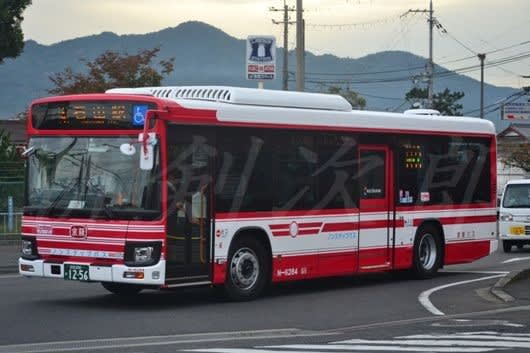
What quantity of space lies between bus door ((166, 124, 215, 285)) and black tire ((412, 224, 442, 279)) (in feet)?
19.3

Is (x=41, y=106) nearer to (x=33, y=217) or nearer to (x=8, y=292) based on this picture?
(x=33, y=217)

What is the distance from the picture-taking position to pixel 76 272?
1518 cm

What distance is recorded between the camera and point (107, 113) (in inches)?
607

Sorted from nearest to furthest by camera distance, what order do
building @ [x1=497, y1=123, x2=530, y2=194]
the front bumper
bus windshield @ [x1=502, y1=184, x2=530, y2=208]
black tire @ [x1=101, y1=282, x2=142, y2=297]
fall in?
1. the front bumper
2. black tire @ [x1=101, y1=282, x2=142, y2=297]
3. bus windshield @ [x1=502, y1=184, x2=530, y2=208]
4. building @ [x1=497, y1=123, x2=530, y2=194]

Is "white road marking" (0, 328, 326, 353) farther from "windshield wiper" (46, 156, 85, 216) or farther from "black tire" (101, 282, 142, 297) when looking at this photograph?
"black tire" (101, 282, 142, 297)

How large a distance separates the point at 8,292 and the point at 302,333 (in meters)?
6.22

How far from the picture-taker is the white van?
30219 mm

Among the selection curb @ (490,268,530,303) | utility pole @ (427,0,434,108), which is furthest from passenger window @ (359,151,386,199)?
utility pole @ (427,0,434,108)

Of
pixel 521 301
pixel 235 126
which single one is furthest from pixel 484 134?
pixel 235 126

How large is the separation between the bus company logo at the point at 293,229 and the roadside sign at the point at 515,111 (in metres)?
55.9

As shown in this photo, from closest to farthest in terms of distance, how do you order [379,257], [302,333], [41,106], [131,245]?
[302,333]
[131,245]
[41,106]
[379,257]

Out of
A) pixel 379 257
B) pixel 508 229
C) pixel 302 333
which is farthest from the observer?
pixel 508 229

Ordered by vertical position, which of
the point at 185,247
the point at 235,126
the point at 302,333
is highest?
the point at 235,126

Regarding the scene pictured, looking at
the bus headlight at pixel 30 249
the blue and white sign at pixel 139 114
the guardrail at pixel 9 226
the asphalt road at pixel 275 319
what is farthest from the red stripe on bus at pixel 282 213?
the guardrail at pixel 9 226
